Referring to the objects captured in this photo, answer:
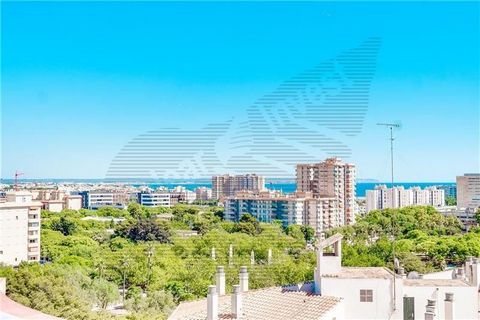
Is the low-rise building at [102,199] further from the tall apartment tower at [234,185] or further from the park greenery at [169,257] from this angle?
the park greenery at [169,257]

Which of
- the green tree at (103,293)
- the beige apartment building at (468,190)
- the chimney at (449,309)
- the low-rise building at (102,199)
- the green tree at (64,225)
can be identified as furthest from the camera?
the beige apartment building at (468,190)

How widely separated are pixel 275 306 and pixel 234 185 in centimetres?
1332

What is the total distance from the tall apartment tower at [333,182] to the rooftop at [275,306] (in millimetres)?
10883

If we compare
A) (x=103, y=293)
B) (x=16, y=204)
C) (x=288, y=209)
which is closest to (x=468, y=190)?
(x=288, y=209)

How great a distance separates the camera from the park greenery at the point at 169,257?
484 centimetres

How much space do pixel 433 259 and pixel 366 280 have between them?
6653 mm

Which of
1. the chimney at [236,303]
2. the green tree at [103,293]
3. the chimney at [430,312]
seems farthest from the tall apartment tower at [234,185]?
the chimney at [430,312]

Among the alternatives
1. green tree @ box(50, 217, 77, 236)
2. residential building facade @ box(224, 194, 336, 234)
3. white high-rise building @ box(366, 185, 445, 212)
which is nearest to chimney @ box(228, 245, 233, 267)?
residential building facade @ box(224, 194, 336, 234)

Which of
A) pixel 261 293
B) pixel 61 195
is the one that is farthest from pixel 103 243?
pixel 61 195

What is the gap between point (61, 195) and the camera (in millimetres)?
18953

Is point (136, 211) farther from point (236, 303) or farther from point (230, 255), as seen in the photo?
point (236, 303)

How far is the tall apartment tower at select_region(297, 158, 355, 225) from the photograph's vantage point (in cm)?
1448

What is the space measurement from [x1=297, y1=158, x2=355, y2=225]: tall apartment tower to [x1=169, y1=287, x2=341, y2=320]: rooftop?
35.7 feet

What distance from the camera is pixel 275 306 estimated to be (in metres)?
2.84
